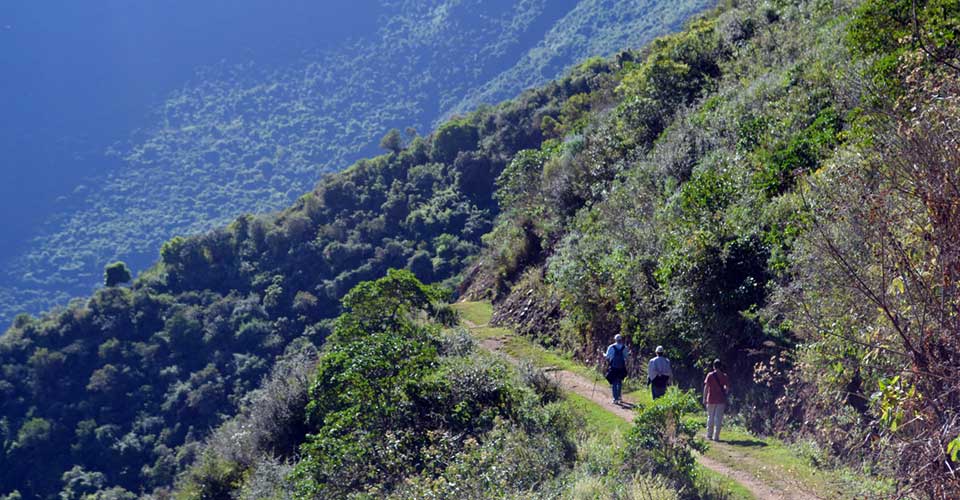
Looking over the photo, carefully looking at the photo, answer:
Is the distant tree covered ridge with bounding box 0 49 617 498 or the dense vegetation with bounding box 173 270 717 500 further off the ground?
the distant tree covered ridge with bounding box 0 49 617 498

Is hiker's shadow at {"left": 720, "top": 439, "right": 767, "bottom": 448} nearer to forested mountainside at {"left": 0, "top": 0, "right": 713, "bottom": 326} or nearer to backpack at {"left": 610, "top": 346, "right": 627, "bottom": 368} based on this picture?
backpack at {"left": 610, "top": 346, "right": 627, "bottom": 368}

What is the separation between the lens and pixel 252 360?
3819 centimetres

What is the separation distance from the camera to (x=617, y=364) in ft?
44.9

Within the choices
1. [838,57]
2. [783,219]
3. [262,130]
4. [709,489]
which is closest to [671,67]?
[838,57]

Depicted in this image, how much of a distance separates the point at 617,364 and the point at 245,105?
10748 centimetres

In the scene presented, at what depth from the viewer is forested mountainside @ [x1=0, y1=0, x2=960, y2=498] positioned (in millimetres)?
6438

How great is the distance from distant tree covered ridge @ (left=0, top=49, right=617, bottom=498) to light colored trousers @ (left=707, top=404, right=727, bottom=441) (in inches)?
928

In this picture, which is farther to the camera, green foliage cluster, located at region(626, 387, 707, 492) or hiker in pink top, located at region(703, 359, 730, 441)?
hiker in pink top, located at region(703, 359, 730, 441)

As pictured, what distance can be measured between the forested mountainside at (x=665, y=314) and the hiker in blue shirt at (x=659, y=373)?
3.07 feet

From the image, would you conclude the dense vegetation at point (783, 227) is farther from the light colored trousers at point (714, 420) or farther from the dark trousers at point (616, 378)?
the dark trousers at point (616, 378)

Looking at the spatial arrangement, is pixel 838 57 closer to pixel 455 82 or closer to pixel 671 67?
pixel 671 67

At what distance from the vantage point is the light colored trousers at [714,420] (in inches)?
444

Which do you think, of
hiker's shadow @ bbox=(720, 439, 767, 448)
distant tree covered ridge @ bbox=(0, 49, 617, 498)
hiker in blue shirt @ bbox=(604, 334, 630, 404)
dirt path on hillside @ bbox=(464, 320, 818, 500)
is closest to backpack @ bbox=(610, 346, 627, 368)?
hiker in blue shirt @ bbox=(604, 334, 630, 404)

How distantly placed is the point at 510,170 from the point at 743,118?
10.5 meters
